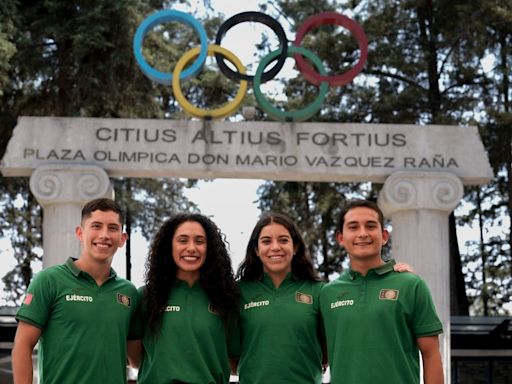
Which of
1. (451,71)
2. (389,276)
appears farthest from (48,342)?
(451,71)

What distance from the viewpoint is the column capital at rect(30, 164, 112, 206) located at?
12062 millimetres

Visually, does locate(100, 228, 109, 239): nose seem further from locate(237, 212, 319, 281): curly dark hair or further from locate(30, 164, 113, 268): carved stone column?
locate(30, 164, 113, 268): carved stone column

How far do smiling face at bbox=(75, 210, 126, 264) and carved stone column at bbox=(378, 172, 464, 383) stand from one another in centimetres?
789

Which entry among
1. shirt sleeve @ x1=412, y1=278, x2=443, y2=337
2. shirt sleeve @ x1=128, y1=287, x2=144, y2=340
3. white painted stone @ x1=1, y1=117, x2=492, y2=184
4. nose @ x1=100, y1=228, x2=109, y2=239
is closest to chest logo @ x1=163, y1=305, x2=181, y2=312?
shirt sleeve @ x1=128, y1=287, x2=144, y2=340

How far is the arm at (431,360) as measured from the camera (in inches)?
176

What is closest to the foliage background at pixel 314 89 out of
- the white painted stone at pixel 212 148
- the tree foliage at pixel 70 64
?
the tree foliage at pixel 70 64

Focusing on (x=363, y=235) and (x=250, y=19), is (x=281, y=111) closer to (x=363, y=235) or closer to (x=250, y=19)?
(x=250, y=19)

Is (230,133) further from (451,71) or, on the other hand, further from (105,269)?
(451,71)

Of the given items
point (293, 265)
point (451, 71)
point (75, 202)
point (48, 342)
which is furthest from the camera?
point (451, 71)

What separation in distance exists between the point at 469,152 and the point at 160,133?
4470 millimetres

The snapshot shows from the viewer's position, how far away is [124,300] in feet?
15.5

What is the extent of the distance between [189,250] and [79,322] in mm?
715

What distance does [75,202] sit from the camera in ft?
40.0

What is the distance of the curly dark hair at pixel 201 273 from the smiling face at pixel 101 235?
0.26 m
